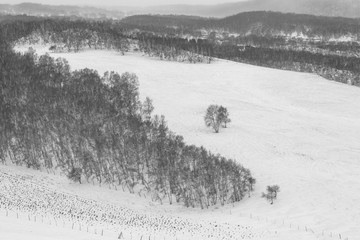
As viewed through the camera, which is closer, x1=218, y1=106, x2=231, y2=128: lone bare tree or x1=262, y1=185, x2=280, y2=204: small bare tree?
x1=262, y1=185, x2=280, y2=204: small bare tree

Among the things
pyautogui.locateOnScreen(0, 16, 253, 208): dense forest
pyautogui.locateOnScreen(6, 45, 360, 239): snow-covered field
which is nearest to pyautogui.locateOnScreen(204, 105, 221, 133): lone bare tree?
pyautogui.locateOnScreen(6, 45, 360, 239): snow-covered field

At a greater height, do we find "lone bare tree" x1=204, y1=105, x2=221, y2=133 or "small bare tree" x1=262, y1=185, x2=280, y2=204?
"lone bare tree" x1=204, y1=105, x2=221, y2=133

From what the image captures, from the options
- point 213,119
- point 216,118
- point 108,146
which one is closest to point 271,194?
point 108,146

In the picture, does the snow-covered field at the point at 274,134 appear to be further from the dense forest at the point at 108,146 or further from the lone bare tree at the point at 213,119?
the dense forest at the point at 108,146

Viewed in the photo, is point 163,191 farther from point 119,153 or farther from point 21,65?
point 21,65

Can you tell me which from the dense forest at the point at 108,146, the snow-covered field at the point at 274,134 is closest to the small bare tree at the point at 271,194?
the snow-covered field at the point at 274,134

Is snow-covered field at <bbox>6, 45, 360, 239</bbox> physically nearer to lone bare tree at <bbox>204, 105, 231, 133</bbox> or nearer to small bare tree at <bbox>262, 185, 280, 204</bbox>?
small bare tree at <bbox>262, 185, 280, 204</bbox>

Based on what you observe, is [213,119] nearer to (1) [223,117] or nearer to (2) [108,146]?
(1) [223,117]
